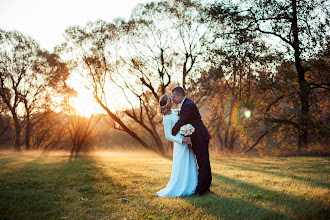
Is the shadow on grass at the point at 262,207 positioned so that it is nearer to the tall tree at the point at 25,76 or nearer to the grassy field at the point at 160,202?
the grassy field at the point at 160,202

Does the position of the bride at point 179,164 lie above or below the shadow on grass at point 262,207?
above

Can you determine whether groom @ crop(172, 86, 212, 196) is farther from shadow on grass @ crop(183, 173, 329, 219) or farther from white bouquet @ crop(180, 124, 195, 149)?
shadow on grass @ crop(183, 173, 329, 219)

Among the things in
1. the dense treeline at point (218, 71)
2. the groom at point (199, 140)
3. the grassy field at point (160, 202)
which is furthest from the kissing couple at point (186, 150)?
the dense treeline at point (218, 71)

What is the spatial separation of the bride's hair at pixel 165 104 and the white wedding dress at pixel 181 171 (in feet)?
0.45

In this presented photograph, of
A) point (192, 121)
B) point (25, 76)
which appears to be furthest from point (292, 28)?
point (25, 76)

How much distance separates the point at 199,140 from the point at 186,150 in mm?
471

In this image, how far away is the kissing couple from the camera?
6.15 meters

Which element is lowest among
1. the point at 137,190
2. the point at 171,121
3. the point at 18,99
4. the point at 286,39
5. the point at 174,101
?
the point at 137,190

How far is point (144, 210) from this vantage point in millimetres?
4996

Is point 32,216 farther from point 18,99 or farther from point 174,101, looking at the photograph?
point 18,99

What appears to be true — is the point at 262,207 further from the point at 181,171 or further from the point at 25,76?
the point at 25,76

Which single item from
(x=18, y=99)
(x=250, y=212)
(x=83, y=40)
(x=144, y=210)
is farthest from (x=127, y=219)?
(x=18, y=99)

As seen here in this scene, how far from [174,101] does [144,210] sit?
2669 mm

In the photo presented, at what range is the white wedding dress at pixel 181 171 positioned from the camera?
624 centimetres
